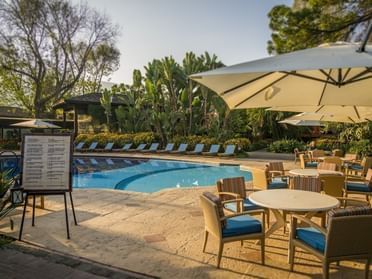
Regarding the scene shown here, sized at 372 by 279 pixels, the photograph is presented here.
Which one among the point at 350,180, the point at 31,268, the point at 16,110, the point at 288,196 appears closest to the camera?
the point at 31,268

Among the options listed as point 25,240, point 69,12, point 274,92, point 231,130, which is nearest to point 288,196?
point 274,92

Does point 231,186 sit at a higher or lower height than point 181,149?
higher

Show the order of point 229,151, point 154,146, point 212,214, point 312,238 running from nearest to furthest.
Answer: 1. point 312,238
2. point 212,214
3. point 229,151
4. point 154,146

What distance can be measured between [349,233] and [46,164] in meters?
4.45

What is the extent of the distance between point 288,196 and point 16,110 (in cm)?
3736

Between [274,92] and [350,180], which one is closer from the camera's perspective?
[274,92]

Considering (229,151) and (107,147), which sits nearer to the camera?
(229,151)

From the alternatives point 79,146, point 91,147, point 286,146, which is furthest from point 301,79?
point 79,146

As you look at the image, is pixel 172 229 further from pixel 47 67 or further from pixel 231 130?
pixel 47 67

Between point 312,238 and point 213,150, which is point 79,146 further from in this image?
point 312,238

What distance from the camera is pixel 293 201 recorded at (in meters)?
4.02

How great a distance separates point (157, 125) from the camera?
72.0ft

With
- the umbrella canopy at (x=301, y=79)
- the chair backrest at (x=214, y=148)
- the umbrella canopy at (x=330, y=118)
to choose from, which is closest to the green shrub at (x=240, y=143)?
the chair backrest at (x=214, y=148)

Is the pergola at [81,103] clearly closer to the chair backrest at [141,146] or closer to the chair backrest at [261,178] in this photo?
the chair backrest at [141,146]
